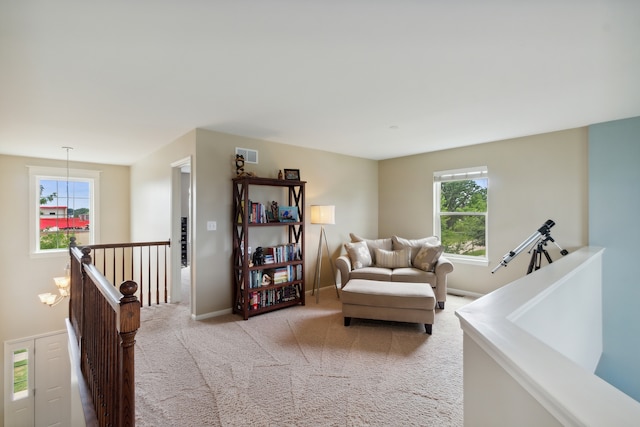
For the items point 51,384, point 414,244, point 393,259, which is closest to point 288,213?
point 393,259

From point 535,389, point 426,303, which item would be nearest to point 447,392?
point 426,303

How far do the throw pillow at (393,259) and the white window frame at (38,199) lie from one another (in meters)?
5.50

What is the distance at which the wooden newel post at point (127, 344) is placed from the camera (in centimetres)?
128

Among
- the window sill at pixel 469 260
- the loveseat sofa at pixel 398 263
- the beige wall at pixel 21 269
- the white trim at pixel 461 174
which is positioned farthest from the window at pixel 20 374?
the white trim at pixel 461 174

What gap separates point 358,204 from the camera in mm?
5594

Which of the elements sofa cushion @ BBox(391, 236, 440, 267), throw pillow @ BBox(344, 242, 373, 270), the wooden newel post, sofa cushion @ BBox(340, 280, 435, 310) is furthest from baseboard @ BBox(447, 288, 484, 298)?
the wooden newel post

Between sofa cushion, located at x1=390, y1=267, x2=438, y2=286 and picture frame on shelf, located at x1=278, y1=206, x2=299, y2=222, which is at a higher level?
picture frame on shelf, located at x1=278, y1=206, x2=299, y2=222

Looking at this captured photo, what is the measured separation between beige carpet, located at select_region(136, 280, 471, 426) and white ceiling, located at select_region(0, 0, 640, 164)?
7.76 feet

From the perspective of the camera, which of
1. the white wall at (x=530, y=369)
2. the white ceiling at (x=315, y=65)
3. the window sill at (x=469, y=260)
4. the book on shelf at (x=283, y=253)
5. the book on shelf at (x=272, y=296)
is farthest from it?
the window sill at (x=469, y=260)

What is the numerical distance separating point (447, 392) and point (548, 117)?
10.2 feet

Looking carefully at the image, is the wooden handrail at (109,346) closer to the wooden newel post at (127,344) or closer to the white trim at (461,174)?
the wooden newel post at (127,344)

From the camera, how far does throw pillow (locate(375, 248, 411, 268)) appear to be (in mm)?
4492

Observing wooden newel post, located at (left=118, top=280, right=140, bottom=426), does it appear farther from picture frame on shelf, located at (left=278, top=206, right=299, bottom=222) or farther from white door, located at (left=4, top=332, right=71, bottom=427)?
white door, located at (left=4, top=332, right=71, bottom=427)

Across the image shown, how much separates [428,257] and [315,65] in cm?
311
